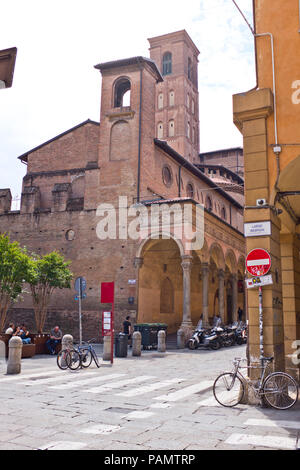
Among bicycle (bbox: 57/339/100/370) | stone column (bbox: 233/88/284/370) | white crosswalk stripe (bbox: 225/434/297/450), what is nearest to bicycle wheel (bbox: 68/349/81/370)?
bicycle (bbox: 57/339/100/370)

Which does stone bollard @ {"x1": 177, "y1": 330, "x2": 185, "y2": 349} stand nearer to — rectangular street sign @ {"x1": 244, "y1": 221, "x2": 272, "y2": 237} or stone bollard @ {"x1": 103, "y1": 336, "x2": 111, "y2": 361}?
stone bollard @ {"x1": 103, "y1": 336, "x2": 111, "y2": 361}

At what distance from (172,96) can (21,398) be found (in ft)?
169

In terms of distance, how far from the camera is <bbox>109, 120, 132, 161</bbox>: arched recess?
2419cm

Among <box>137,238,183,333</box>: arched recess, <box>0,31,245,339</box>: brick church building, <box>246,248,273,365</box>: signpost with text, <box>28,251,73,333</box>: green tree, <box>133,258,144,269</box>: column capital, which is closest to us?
<box>246,248,273,365</box>: signpost with text

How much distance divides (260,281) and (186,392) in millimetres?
2809

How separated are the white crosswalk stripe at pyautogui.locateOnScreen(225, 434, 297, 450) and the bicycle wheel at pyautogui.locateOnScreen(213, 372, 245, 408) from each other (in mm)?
2032

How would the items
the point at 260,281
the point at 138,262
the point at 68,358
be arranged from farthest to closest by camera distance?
the point at 138,262 → the point at 68,358 → the point at 260,281

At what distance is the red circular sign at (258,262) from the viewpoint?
7617mm

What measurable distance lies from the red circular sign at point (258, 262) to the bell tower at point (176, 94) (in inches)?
1770

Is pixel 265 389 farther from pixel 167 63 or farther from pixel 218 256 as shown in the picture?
pixel 167 63

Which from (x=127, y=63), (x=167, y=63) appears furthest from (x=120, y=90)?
(x=167, y=63)

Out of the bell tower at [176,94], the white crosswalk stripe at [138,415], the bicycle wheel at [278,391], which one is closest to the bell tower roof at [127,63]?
the bicycle wheel at [278,391]

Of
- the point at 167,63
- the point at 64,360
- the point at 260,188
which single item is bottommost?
the point at 64,360

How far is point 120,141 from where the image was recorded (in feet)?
80.3
